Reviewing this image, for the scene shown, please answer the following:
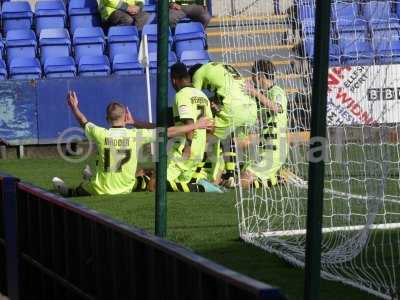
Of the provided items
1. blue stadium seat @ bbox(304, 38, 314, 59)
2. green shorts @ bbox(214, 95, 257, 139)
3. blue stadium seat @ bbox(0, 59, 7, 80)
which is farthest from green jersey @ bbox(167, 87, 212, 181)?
blue stadium seat @ bbox(0, 59, 7, 80)

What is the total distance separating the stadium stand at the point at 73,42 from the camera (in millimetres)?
20656

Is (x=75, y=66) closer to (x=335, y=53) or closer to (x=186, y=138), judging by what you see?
(x=186, y=138)

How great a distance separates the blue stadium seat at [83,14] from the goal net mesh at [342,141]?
9.79 metres

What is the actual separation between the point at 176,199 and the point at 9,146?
7632 millimetres

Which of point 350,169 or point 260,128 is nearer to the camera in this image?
point 350,169

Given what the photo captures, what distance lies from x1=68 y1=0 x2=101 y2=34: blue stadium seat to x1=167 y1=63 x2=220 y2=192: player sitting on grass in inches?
359

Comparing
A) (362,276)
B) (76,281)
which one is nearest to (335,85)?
(362,276)

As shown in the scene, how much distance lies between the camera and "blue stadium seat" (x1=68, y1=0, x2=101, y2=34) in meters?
22.4

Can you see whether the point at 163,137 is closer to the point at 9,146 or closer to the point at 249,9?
the point at 249,9

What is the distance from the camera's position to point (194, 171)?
13.7 metres

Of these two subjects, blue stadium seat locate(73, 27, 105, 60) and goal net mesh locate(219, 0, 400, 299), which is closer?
goal net mesh locate(219, 0, 400, 299)

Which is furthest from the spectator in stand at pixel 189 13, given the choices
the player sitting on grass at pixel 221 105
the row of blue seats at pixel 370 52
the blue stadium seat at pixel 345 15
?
the blue stadium seat at pixel 345 15

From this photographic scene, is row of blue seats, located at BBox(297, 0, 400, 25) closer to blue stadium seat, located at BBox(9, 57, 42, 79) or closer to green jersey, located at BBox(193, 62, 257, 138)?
green jersey, located at BBox(193, 62, 257, 138)

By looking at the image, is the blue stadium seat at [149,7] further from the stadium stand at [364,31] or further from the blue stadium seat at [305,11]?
the stadium stand at [364,31]
